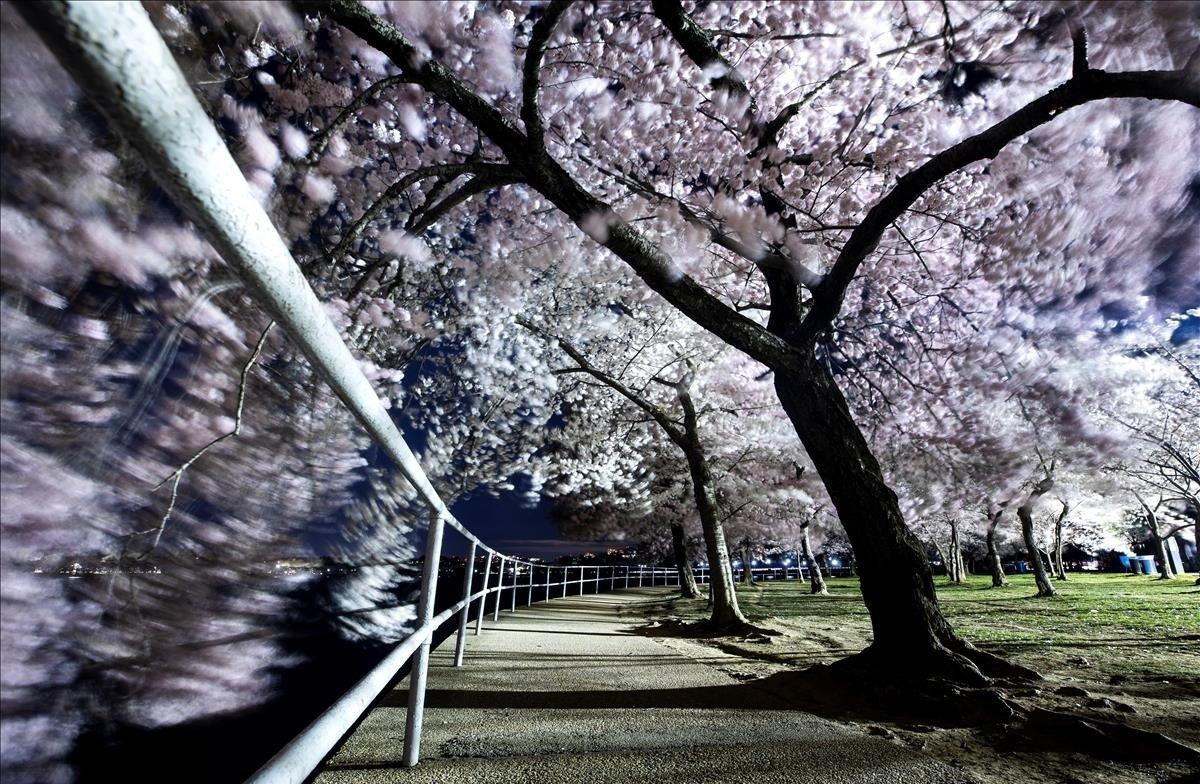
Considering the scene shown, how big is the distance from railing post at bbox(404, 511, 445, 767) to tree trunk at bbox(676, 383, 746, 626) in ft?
23.3

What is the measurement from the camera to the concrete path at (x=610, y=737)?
1.97 meters

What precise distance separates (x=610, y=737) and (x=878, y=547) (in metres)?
2.67

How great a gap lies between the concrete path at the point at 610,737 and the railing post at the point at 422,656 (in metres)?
0.09

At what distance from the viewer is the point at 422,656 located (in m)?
1.96

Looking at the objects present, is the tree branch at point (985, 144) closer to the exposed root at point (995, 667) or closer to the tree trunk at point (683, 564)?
the exposed root at point (995, 667)

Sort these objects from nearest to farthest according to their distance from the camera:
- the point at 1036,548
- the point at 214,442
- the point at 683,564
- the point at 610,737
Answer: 1. the point at 214,442
2. the point at 610,737
3. the point at 1036,548
4. the point at 683,564

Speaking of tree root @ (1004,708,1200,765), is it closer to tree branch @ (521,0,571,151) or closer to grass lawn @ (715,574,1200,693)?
grass lawn @ (715,574,1200,693)

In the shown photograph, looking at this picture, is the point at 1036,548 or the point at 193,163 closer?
the point at 193,163

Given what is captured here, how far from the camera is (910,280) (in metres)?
9.56

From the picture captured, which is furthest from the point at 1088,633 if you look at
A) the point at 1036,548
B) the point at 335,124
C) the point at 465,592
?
the point at 1036,548

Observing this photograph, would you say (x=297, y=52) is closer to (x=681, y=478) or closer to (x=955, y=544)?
(x=681, y=478)

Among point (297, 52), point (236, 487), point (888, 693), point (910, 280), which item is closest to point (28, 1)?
point (236, 487)

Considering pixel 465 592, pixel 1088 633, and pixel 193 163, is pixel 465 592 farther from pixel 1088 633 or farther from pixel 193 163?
pixel 1088 633

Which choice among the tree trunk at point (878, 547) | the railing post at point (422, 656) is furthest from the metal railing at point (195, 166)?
the tree trunk at point (878, 547)
